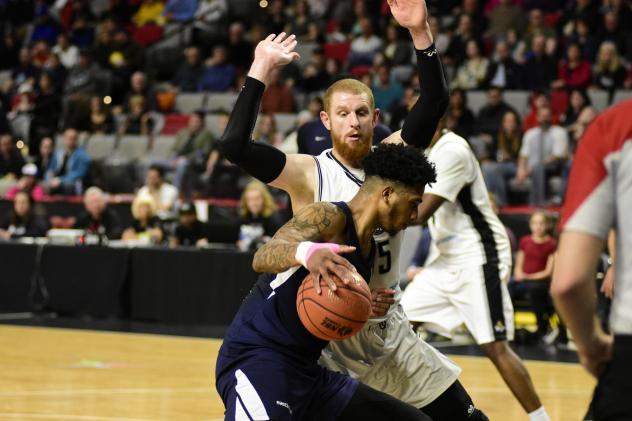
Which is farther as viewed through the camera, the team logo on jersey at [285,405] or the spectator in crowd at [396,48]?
the spectator in crowd at [396,48]

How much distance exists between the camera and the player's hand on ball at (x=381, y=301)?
489cm

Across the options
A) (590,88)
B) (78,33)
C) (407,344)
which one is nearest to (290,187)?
(407,344)

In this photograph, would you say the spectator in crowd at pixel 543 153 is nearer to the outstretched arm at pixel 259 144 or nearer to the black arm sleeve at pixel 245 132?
the outstretched arm at pixel 259 144

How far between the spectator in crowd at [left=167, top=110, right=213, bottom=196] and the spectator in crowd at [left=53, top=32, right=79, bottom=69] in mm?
4803

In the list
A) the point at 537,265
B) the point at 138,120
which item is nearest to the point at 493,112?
the point at 537,265

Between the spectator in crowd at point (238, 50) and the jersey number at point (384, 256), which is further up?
the jersey number at point (384, 256)

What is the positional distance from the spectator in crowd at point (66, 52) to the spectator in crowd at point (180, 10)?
5.69 feet

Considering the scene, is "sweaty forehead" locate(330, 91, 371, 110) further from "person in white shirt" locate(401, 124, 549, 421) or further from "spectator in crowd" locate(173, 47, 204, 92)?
"spectator in crowd" locate(173, 47, 204, 92)

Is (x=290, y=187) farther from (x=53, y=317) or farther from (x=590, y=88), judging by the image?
(x=590, y=88)

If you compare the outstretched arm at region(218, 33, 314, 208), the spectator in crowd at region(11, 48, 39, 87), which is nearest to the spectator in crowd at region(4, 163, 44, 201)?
the spectator in crowd at region(11, 48, 39, 87)

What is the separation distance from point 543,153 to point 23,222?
20.5ft

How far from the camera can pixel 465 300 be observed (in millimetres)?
7121

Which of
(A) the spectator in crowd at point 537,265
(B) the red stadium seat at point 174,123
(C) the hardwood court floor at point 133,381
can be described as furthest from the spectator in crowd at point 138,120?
(A) the spectator in crowd at point 537,265

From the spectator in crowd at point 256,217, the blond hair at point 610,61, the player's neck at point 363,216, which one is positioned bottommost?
the spectator in crowd at point 256,217
